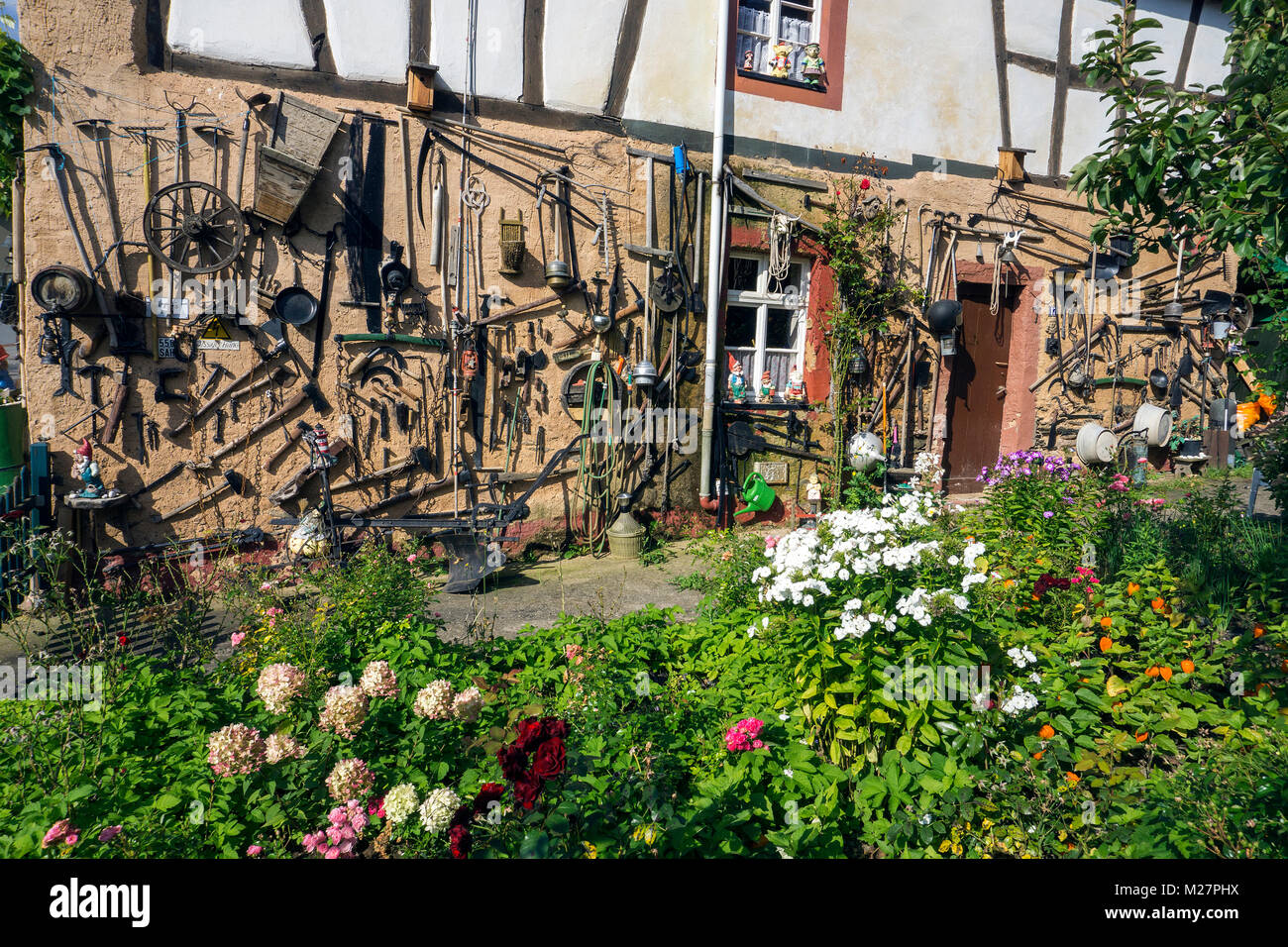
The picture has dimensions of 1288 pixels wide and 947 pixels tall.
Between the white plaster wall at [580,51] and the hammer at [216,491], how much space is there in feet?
12.1

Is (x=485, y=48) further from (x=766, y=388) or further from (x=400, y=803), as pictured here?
(x=400, y=803)

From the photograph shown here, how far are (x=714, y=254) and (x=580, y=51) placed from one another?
1.91 m

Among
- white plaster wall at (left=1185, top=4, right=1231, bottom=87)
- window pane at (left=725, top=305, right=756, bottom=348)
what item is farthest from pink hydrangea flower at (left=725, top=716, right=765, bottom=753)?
white plaster wall at (left=1185, top=4, right=1231, bottom=87)

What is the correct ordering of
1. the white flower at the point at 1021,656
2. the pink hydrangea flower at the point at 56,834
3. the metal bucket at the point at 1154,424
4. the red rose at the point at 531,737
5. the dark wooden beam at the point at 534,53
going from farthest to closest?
the metal bucket at the point at 1154,424
the dark wooden beam at the point at 534,53
the white flower at the point at 1021,656
the red rose at the point at 531,737
the pink hydrangea flower at the point at 56,834

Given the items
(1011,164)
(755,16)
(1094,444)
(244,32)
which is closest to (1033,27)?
(1011,164)

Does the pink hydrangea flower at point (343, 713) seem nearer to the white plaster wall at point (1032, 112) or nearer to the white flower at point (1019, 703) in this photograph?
the white flower at point (1019, 703)

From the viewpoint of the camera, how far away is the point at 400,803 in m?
1.83

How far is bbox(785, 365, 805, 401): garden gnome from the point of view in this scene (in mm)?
6820

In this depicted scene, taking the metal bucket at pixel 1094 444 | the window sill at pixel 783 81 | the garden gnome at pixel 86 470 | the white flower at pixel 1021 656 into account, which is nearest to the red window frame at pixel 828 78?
the window sill at pixel 783 81

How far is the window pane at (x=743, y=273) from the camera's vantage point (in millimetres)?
6645

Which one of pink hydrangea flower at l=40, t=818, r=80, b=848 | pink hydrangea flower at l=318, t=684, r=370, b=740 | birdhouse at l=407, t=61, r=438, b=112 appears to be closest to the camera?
pink hydrangea flower at l=40, t=818, r=80, b=848

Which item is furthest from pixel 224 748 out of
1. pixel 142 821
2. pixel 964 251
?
pixel 964 251

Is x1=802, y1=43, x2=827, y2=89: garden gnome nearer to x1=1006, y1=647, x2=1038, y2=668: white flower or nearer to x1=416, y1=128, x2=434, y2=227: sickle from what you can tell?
x1=416, y1=128, x2=434, y2=227: sickle

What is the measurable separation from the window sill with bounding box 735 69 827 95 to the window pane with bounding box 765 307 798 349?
1960mm
